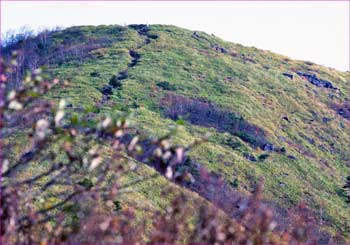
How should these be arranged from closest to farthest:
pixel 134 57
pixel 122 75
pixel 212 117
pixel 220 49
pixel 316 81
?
pixel 212 117, pixel 122 75, pixel 134 57, pixel 316 81, pixel 220 49

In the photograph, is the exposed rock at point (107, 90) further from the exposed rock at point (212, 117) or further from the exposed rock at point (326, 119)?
the exposed rock at point (326, 119)

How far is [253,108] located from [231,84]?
910 centimetres

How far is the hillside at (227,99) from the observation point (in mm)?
62750

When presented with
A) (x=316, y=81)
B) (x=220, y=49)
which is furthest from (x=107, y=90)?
(x=316, y=81)

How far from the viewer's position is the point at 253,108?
83.1 m

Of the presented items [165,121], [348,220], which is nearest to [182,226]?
[348,220]

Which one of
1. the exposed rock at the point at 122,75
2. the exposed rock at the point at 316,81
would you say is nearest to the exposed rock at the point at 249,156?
the exposed rock at the point at 122,75

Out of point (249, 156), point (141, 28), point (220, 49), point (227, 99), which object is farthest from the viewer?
point (141, 28)

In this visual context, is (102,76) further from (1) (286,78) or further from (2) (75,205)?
(2) (75,205)

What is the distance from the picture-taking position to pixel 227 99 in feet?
274

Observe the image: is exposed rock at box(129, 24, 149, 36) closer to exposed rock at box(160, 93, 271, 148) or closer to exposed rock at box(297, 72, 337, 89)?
exposed rock at box(297, 72, 337, 89)

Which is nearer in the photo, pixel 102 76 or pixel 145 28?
pixel 102 76

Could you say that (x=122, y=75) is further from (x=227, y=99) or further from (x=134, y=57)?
(x=227, y=99)

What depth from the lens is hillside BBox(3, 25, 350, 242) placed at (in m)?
62.8
